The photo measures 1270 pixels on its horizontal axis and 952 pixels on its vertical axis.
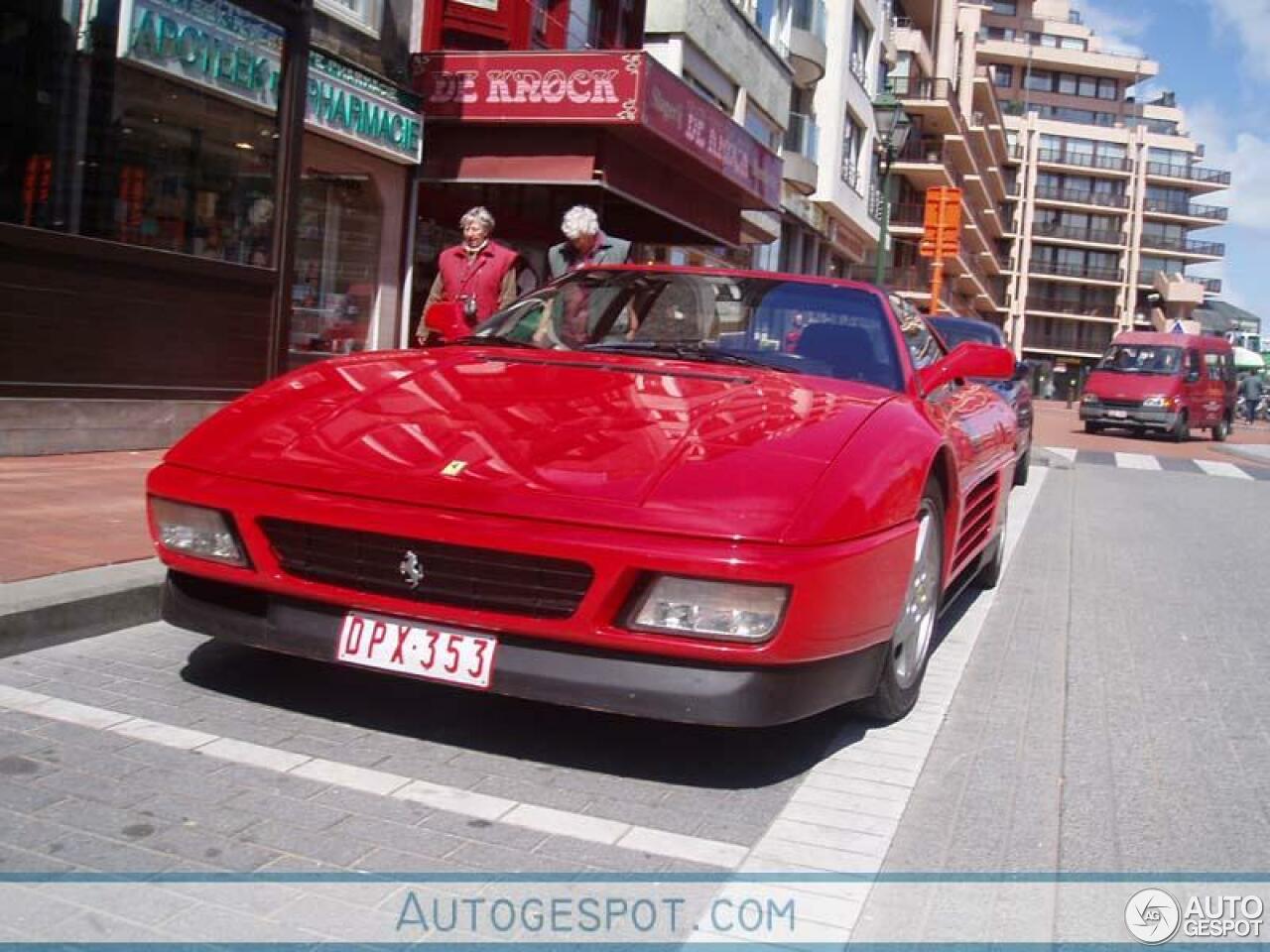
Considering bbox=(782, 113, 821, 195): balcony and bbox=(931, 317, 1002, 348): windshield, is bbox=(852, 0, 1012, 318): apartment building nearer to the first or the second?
bbox=(782, 113, 821, 195): balcony

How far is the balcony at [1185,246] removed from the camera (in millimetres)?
93562

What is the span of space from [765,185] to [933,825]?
1508 cm

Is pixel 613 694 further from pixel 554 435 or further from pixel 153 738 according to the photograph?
pixel 153 738

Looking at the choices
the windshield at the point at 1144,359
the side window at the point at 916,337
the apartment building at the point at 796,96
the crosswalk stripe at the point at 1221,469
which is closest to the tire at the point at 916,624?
the side window at the point at 916,337

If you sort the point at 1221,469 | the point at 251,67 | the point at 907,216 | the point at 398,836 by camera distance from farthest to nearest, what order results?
the point at 907,216, the point at 1221,469, the point at 251,67, the point at 398,836

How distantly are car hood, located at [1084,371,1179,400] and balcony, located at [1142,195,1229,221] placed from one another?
74.9m

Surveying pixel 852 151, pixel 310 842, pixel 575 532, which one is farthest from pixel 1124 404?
pixel 310 842

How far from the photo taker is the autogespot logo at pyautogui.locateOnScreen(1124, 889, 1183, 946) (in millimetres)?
2621

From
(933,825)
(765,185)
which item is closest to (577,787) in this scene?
(933,825)

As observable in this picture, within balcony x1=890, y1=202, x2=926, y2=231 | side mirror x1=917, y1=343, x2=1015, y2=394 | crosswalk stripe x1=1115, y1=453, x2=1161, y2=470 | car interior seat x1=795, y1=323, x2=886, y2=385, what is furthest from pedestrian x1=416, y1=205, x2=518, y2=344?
balcony x1=890, y1=202, x2=926, y2=231

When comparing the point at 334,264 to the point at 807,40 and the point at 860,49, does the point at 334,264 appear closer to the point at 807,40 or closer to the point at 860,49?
the point at 807,40

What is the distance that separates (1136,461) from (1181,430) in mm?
8319

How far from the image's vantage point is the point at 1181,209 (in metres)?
94.6

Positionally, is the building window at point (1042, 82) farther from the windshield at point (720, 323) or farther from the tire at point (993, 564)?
the windshield at point (720, 323)
